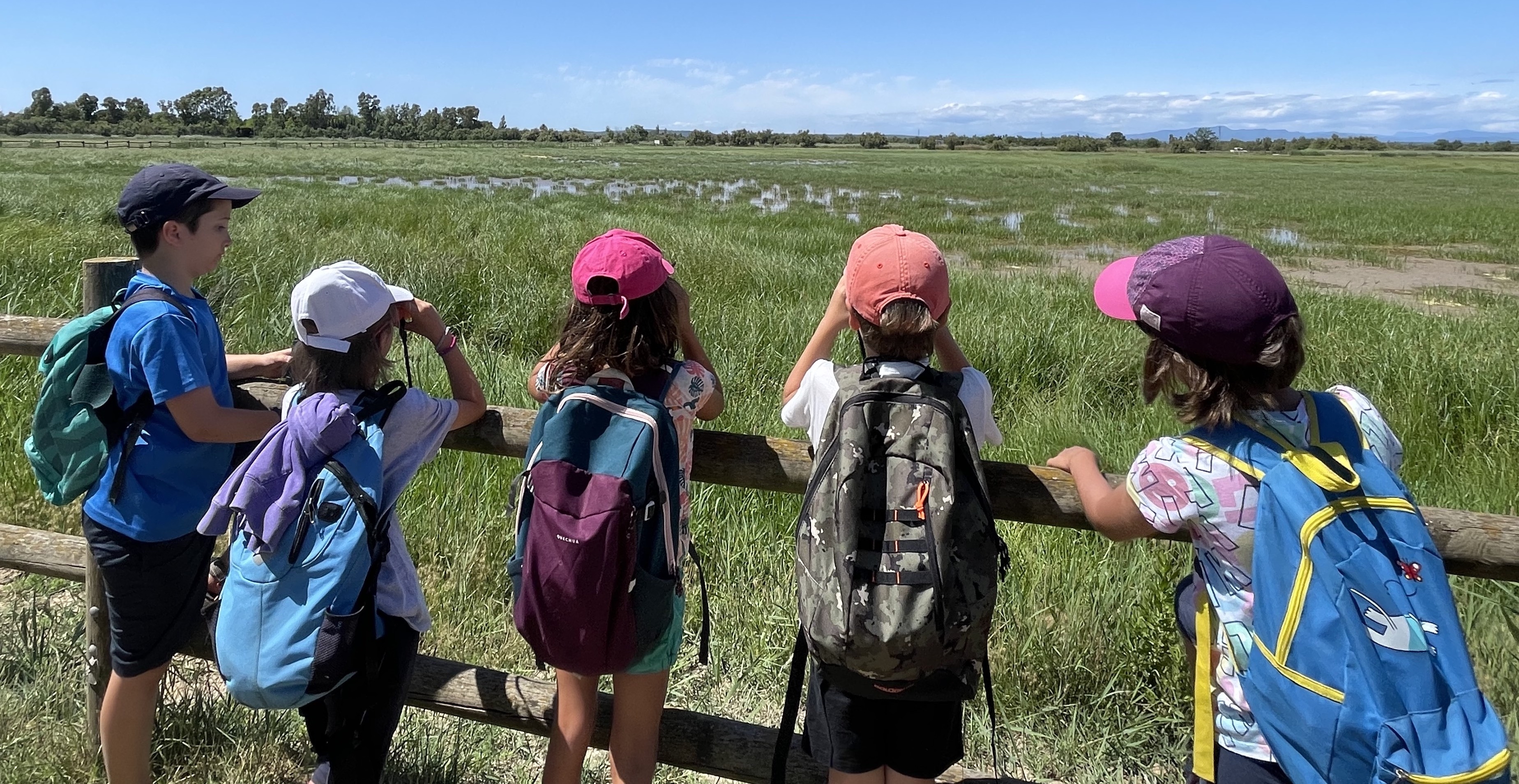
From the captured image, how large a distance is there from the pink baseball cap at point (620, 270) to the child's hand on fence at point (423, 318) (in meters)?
0.40

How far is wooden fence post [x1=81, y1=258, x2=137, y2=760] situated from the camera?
222cm

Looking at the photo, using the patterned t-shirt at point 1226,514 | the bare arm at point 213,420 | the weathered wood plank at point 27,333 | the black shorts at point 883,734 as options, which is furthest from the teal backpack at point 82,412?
the patterned t-shirt at point 1226,514

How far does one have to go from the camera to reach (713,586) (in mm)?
3705

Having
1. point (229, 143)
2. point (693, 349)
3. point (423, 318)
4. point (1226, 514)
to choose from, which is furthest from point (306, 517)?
point (229, 143)

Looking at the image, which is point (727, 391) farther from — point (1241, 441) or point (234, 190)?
point (1241, 441)

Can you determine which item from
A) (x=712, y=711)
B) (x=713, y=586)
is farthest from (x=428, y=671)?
(x=713, y=586)

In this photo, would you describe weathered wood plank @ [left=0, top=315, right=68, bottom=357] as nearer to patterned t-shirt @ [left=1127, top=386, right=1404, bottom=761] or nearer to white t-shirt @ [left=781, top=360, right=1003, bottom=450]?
white t-shirt @ [left=781, top=360, right=1003, bottom=450]

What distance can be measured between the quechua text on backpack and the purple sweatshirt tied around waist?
0.40 metres

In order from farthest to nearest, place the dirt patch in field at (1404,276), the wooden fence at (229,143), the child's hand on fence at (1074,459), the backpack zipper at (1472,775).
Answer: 1. the wooden fence at (229,143)
2. the dirt patch in field at (1404,276)
3. the child's hand on fence at (1074,459)
4. the backpack zipper at (1472,775)

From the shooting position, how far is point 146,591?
214 centimetres

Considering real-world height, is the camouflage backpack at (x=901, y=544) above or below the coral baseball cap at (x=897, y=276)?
below

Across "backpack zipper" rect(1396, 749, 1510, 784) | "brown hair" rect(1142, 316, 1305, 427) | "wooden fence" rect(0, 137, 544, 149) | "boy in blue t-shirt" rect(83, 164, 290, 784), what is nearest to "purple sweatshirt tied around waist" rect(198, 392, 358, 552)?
"boy in blue t-shirt" rect(83, 164, 290, 784)

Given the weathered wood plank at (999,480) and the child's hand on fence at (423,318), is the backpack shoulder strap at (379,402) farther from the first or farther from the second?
the weathered wood plank at (999,480)

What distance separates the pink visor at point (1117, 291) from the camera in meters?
1.63
